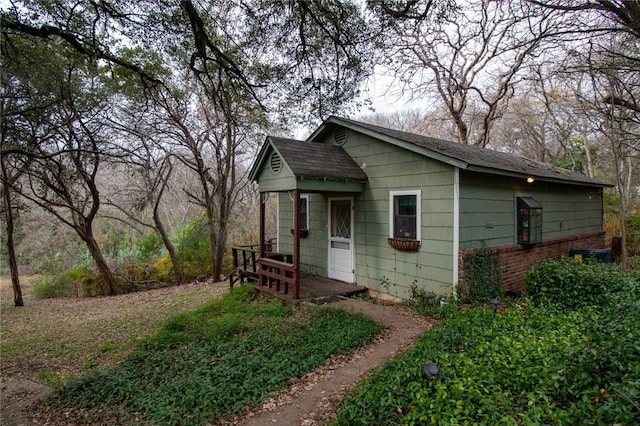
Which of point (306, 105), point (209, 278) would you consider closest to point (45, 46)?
point (306, 105)

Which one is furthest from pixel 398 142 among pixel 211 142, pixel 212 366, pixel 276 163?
pixel 211 142

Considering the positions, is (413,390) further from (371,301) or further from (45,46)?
(45,46)

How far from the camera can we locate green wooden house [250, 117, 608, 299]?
640 centimetres

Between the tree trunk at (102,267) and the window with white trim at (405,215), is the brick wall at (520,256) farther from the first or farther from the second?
the tree trunk at (102,267)

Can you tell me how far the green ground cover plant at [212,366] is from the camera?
3.53m

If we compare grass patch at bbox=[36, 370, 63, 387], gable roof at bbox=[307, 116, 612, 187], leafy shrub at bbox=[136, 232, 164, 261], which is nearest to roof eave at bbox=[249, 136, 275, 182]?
gable roof at bbox=[307, 116, 612, 187]

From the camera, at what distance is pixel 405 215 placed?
7.05m

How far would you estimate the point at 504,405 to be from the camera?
8.56 ft

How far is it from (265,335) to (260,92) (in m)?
6.93

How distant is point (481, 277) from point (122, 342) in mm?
7179

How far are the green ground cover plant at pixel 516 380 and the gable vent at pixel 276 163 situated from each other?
181 inches

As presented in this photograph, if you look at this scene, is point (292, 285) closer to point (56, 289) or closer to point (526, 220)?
point (526, 220)

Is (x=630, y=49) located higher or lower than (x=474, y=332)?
higher

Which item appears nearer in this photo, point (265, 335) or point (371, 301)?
point (265, 335)
